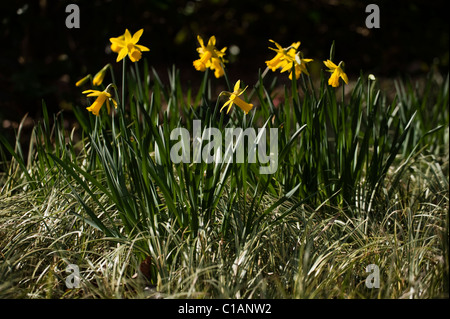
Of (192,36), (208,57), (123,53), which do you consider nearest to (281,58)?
(208,57)

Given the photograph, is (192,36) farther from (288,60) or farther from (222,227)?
(222,227)

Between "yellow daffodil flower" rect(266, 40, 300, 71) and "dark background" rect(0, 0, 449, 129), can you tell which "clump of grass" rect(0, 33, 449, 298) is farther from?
"dark background" rect(0, 0, 449, 129)

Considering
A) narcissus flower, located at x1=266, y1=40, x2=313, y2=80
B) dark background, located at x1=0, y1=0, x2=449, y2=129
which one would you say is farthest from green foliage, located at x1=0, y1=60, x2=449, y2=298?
dark background, located at x1=0, y1=0, x2=449, y2=129

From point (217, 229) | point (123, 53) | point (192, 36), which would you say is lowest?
point (217, 229)

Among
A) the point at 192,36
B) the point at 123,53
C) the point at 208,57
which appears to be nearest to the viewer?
the point at 123,53

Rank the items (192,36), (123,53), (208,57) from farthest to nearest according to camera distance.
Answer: (192,36) < (208,57) < (123,53)

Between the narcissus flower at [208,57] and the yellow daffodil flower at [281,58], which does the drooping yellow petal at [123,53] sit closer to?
the narcissus flower at [208,57]

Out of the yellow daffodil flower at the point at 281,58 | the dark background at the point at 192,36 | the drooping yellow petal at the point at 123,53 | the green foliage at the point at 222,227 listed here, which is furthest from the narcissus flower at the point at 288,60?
the dark background at the point at 192,36

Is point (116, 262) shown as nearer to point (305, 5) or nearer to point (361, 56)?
point (305, 5)

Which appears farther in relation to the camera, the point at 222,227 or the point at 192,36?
the point at 192,36

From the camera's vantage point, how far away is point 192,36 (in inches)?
193

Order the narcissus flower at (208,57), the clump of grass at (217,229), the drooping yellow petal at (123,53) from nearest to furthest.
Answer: the clump of grass at (217,229) → the drooping yellow petal at (123,53) → the narcissus flower at (208,57)

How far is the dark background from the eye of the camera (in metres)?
3.64

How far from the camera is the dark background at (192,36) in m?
3.64
